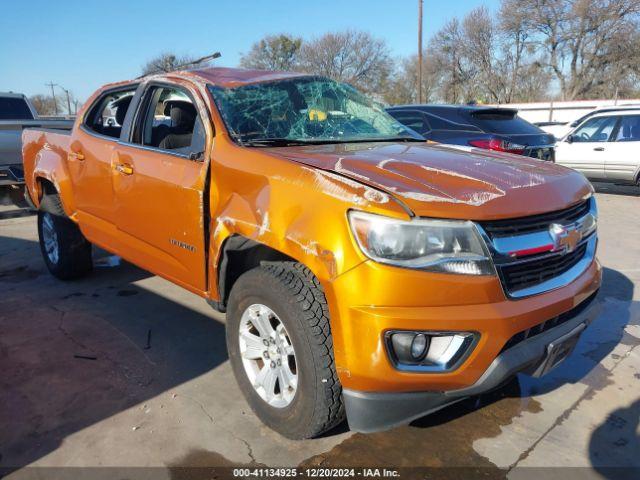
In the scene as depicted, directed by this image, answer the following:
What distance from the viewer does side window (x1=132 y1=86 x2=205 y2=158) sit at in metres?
3.57

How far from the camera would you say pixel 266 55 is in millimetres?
48656

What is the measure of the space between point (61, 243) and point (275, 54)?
4636 cm

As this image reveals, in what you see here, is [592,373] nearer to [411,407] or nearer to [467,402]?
[467,402]

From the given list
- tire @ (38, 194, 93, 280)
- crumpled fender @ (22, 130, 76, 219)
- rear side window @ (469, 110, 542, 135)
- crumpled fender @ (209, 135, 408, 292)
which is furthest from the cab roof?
rear side window @ (469, 110, 542, 135)

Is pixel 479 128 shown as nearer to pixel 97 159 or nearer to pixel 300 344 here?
pixel 97 159

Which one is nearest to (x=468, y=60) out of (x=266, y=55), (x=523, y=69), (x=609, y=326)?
(x=523, y=69)

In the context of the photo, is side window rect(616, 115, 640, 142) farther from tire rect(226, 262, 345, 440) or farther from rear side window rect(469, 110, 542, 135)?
tire rect(226, 262, 345, 440)

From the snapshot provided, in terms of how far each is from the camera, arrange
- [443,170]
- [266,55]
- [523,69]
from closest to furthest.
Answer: [443,170] → [523,69] → [266,55]

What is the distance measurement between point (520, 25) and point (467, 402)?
43.6 meters

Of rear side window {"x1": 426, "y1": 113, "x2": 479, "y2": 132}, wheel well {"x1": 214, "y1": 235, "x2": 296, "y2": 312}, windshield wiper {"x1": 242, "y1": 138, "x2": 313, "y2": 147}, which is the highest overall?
rear side window {"x1": 426, "y1": 113, "x2": 479, "y2": 132}

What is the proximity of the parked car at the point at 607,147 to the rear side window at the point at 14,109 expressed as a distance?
10.7 m

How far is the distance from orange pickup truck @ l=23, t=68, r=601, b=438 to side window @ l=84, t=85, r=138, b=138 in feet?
2.77

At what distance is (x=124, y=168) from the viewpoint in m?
3.67

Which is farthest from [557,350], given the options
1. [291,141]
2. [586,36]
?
[586,36]
